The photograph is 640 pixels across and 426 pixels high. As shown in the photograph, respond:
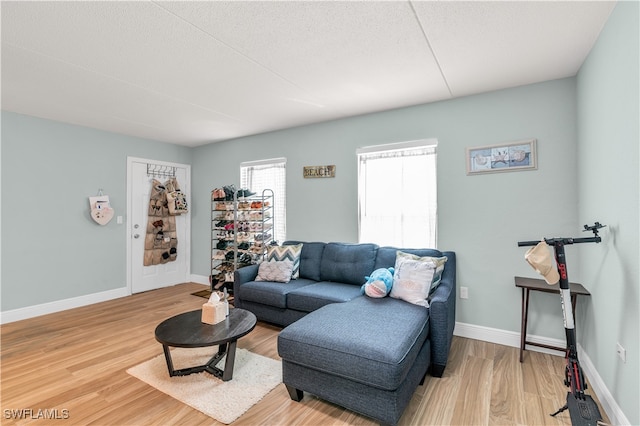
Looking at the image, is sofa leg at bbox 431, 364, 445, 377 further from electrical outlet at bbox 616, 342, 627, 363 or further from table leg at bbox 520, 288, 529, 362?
electrical outlet at bbox 616, 342, 627, 363

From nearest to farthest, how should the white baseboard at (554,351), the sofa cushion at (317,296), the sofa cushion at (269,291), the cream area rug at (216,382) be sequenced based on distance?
1. the white baseboard at (554,351)
2. the cream area rug at (216,382)
3. the sofa cushion at (317,296)
4. the sofa cushion at (269,291)

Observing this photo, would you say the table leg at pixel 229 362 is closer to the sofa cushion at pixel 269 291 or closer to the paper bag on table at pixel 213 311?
the paper bag on table at pixel 213 311

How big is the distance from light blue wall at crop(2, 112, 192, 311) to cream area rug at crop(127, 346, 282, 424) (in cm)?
242

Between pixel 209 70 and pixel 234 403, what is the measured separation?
257cm

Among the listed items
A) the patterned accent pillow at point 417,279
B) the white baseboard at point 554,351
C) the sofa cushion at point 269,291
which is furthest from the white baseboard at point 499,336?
the sofa cushion at point 269,291

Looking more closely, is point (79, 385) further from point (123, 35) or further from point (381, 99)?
point (381, 99)

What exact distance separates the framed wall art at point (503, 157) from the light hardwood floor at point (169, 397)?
171cm

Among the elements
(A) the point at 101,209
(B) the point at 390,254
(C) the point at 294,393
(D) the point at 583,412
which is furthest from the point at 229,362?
(A) the point at 101,209

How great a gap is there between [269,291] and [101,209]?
2958 mm

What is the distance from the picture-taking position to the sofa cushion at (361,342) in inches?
68.2

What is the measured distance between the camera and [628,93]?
1672mm

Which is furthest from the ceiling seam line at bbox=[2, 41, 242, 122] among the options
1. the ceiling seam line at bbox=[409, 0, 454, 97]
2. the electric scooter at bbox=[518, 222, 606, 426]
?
the electric scooter at bbox=[518, 222, 606, 426]

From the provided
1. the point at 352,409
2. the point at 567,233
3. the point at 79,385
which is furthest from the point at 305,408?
the point at 567,233

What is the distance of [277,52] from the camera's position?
2.30 metres
